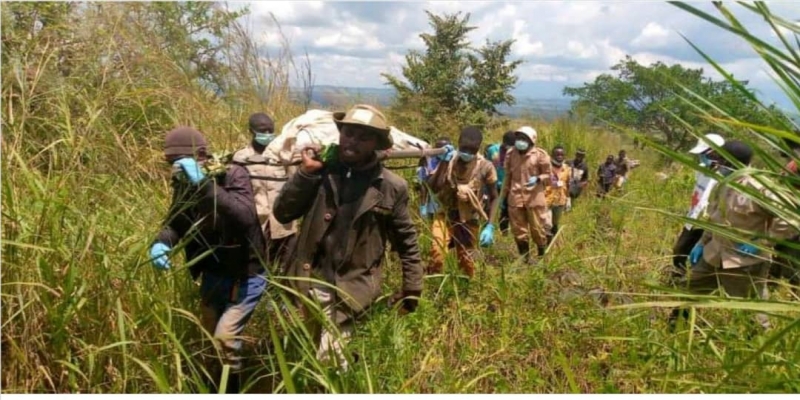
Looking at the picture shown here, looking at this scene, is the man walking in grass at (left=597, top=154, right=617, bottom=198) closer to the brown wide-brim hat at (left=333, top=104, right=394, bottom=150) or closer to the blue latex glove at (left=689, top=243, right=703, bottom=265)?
the blue latex glove at (left=689, top=243, right=703, bottom=265)

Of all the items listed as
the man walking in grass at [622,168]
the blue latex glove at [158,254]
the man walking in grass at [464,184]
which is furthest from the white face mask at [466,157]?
the man walking in grass at [622,168]

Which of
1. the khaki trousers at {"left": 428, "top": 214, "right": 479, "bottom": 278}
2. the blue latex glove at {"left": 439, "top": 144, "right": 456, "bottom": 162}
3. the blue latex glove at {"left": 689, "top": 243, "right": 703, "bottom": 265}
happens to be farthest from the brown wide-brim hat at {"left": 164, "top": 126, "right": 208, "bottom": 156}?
the blue latex glove at {"left": 689, "top": 243, "right": 703, "bottom": 265}

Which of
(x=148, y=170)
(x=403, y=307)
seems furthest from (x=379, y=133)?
(x=148, y=170)

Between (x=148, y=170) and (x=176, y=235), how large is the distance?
0.59m

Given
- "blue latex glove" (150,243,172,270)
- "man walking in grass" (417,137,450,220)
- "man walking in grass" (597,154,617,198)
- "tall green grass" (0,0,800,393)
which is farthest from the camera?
"man walking in grass" (597,154,617,198)

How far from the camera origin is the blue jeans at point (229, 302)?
268cm

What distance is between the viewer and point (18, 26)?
2.68m

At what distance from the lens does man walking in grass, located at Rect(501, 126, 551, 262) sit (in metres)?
5.95

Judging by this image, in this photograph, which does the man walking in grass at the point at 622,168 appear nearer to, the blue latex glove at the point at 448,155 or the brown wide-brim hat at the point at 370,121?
the blue latex glove at the point at 448,155

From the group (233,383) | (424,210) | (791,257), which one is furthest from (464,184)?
(791,257)

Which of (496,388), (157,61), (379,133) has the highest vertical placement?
(157,61)

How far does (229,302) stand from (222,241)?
0.31 m

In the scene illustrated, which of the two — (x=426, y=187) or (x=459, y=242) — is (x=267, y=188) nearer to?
(x=426, y=187)
